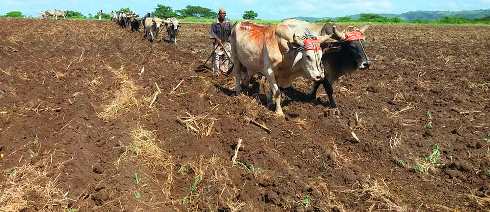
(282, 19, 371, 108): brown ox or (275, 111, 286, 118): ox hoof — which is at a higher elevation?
(282, 19, 371, 108): brown ox

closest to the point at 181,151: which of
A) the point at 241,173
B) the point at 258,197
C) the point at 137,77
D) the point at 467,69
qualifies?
the point at 241,173

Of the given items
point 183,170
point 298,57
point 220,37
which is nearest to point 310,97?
point 298,57

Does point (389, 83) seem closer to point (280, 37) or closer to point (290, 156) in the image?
point (280, 37)

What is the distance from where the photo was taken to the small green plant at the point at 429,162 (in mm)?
6816

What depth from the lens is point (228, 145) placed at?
24.3 feet


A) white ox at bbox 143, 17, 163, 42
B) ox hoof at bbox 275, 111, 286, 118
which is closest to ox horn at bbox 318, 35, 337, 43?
ox hoof at bbox 275, 111, 286, 118

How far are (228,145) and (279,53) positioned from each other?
2.37m

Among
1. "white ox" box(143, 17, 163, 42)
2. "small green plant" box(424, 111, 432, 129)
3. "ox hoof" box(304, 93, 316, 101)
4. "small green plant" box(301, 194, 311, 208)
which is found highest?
"small green plant" box(301, 194, 311, 208)

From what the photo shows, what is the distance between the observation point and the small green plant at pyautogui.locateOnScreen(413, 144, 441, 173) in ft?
22.4

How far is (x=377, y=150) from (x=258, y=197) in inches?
89.3

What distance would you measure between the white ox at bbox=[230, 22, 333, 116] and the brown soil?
1.81ft

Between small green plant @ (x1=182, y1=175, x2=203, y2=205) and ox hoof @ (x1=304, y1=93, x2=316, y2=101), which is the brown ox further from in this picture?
small green plant @ (x1=182, y1=175, x2=203, y2=205)

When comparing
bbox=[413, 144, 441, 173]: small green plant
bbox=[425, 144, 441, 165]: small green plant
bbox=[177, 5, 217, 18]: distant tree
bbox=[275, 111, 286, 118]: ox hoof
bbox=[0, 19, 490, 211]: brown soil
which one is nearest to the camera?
bbox=[0, 19, 490, 211]: brown soil

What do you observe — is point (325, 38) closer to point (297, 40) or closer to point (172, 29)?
point (297, 40)
